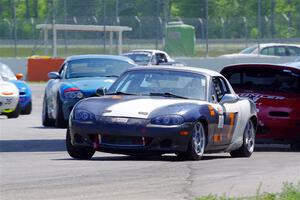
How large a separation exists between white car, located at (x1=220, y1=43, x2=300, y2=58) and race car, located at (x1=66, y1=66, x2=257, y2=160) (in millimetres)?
33330

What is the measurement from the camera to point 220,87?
15.2 metres

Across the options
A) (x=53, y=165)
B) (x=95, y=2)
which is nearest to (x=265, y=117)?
(x=53, y=165)

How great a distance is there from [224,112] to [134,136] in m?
1.82

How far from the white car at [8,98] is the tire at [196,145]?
34.8 feet

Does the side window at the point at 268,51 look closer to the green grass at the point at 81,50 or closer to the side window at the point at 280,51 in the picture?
the side window at the point at 280,51

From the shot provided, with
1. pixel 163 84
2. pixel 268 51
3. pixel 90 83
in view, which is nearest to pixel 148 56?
pixel 268 51

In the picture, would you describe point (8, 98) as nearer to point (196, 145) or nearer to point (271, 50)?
point (196, 145)

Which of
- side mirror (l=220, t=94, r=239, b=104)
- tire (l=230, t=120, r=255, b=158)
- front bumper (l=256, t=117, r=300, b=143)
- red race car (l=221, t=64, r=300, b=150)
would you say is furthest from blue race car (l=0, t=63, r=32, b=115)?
side mirror (l=220, t=94, r=239, b=104)

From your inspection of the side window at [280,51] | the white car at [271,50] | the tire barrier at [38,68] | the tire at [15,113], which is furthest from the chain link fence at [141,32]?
the tire at [15,113]

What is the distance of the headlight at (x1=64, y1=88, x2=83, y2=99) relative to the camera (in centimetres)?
1983

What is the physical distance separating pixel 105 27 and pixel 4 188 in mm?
37728

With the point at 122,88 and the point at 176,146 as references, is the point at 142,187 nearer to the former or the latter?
the point at 176,146

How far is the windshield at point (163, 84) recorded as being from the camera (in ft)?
47.1

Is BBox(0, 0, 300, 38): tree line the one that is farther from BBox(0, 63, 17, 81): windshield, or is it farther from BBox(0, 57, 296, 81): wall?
BBox(0, 63, 17, 81): windshield
